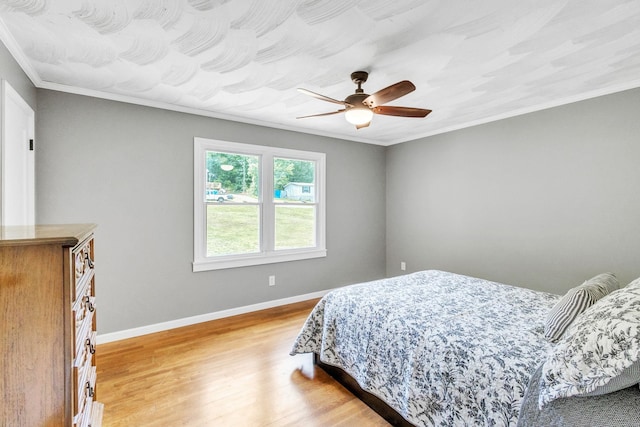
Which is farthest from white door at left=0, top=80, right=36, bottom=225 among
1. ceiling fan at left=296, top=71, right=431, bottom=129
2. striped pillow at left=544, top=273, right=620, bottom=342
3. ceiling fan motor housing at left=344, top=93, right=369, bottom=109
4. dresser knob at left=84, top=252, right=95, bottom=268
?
striped pillow at left=544, top=273, right=620, bottom=342

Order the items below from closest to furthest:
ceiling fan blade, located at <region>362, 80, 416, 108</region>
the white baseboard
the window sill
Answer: ceiling fan blade, located at <region>362, 80, 416, 108</region>
the white baseboard
the window sill

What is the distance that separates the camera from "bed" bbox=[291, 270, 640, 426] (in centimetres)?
141

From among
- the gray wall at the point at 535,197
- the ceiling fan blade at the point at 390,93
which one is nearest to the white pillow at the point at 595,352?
the ceiling fan blade at the point at 390,93

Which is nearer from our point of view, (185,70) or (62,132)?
(185,70)

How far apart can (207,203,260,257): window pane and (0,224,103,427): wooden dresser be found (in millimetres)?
2635

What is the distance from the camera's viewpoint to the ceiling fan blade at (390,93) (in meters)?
2.01

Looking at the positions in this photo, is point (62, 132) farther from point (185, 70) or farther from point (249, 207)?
point (249, 207)

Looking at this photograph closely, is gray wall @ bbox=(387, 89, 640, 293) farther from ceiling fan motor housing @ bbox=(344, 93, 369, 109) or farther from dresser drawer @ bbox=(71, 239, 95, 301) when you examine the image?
dresser drawer @ bbox=(71, 239, 95, 301)

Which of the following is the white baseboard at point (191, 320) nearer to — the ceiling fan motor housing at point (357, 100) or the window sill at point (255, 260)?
the window sill at point (255, 260)

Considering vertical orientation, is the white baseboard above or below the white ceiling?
below

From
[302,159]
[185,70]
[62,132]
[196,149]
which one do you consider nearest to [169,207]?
[196,149]

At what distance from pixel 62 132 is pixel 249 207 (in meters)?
1.95

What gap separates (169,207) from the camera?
10.8 ft

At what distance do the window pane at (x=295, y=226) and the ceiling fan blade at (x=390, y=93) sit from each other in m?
2.16
